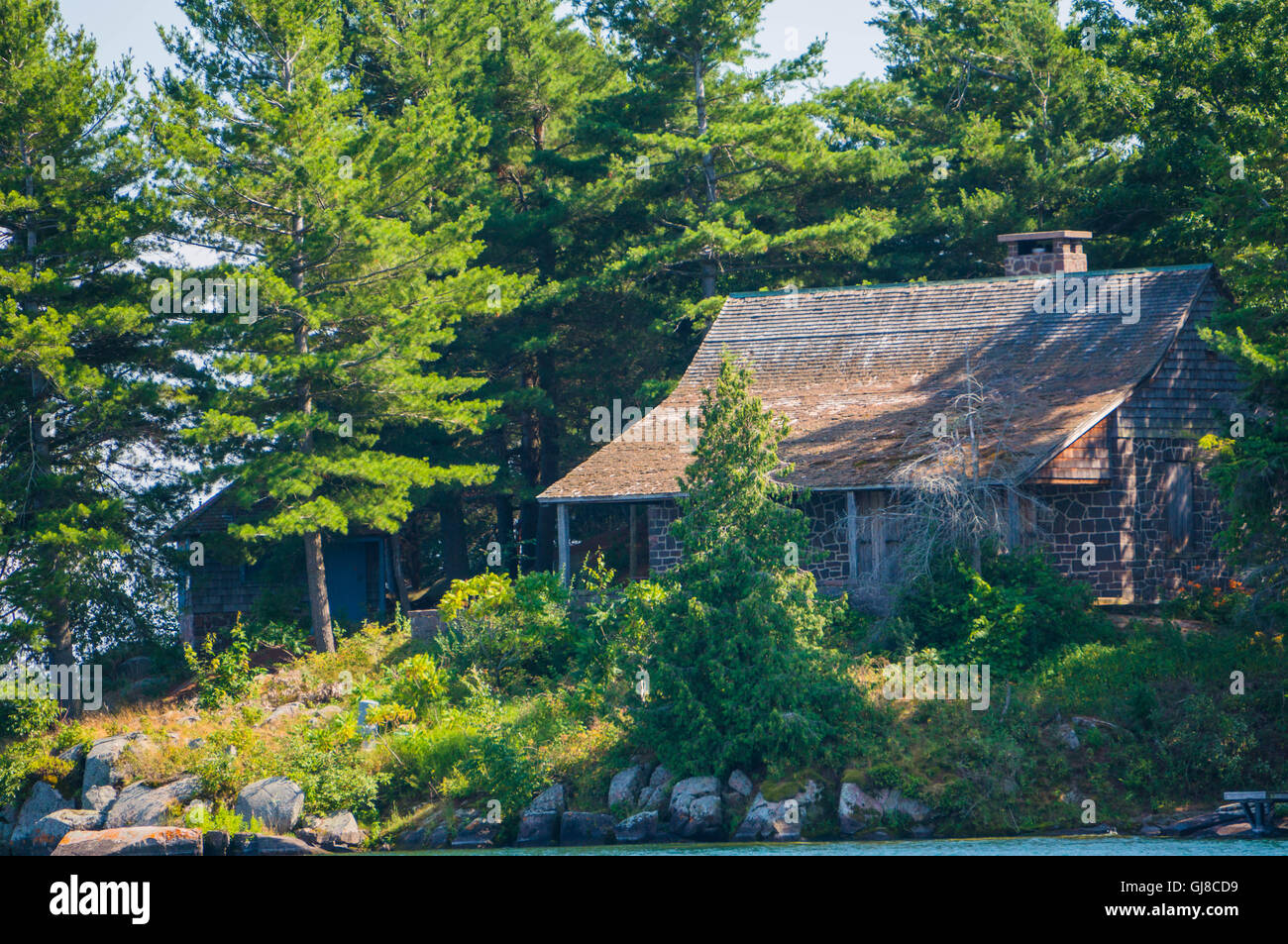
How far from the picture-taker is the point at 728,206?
36.2 m

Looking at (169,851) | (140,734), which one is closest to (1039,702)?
(169,851)

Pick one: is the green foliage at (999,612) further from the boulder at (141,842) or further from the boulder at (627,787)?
the boulder at (141,842)

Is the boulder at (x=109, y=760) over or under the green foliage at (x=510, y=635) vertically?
under

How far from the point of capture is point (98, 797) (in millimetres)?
24938

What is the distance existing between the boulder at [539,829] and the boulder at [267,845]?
9.60 feet

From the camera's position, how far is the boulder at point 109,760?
25.3 m

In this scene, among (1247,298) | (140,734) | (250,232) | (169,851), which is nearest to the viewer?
(169,851)

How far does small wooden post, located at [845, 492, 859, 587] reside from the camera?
2666 cm

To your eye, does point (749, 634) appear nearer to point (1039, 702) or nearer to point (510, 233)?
point (1039, 702)

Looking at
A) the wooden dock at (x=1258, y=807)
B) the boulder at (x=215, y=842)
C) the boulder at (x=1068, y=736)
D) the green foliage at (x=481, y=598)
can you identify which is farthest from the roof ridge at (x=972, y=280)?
the boulder at (x=215, y=842)

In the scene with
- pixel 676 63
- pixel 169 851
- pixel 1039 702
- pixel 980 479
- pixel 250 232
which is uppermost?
pixel 676 63

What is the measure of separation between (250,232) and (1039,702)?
17830mm

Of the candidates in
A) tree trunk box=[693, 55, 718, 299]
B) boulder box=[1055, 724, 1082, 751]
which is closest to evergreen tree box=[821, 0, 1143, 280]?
tree trunk box=[693, 55, 718, 299]

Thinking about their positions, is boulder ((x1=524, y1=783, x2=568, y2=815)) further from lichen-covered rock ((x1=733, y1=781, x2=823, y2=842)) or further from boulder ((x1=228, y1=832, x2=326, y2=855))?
boulder ((x1=228, y1=832, x2=326, y2=855))
